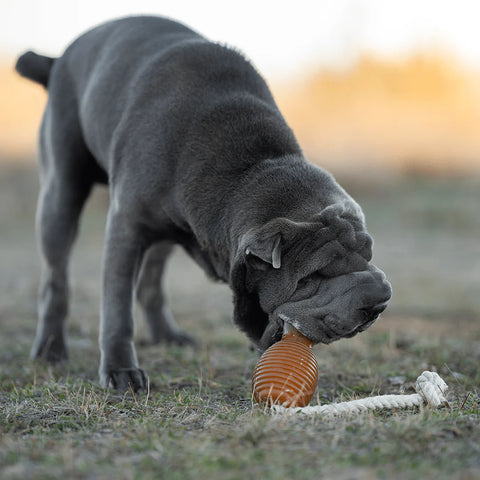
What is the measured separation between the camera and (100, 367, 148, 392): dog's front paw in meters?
3.85

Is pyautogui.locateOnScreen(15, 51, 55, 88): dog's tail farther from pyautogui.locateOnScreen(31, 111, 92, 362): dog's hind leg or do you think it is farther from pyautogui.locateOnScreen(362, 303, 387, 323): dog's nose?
pyautogui.locateOnScreen(362, 303, 387, 323): dog's nose

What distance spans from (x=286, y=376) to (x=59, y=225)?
2654 millimetres

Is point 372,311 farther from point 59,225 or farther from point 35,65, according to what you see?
point 35,65

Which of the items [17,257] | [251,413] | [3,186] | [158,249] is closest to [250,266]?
[251,413]

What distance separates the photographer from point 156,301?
5.70m

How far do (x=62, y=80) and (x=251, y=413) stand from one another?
344cm

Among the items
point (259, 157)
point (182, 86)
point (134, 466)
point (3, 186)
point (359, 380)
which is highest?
point (182, 86)

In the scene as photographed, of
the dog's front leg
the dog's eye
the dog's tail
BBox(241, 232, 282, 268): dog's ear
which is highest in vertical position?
the dog's tail

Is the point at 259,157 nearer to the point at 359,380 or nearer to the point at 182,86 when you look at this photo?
the point at 182,86

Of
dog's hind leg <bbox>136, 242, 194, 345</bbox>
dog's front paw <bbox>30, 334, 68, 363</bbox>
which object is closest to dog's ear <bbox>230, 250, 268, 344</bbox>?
dog's front paw <bbox>30, 334, 68, 363</bbox>

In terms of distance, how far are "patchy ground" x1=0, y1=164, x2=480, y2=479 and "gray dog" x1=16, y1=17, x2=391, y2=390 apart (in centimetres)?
45

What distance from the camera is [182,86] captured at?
166 inches

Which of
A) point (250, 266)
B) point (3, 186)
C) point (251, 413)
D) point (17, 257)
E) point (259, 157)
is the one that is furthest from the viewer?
point (3, 186)

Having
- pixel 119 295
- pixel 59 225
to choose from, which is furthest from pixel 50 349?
pixel 119 295
